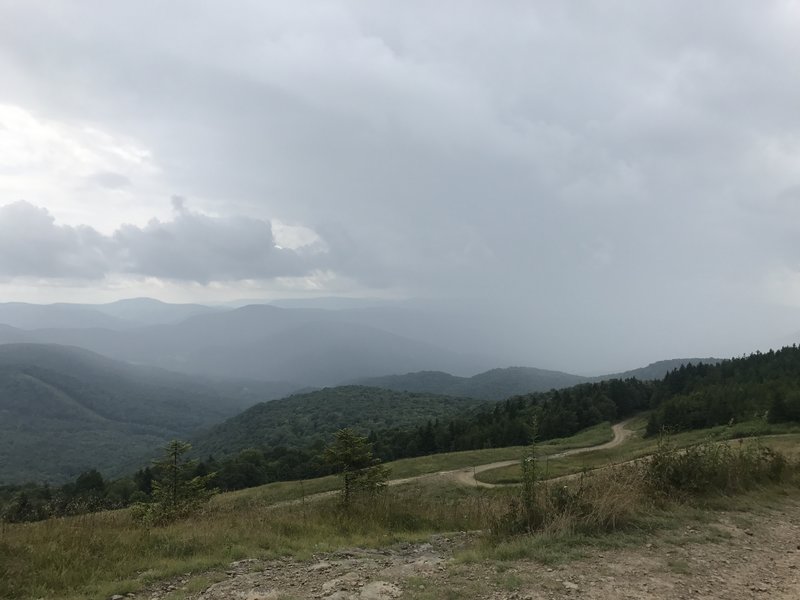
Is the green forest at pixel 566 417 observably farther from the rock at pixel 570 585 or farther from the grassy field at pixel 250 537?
the rock at pixel 570 585

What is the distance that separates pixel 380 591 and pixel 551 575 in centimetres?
188

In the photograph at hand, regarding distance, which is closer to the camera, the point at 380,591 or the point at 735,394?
the point at 380,591

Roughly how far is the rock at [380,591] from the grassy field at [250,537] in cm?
122

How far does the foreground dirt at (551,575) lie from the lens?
15.8ft

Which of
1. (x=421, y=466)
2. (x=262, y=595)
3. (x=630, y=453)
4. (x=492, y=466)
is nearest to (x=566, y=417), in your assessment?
(x=492, y=466)

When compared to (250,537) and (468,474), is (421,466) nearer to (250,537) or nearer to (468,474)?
(468,474)

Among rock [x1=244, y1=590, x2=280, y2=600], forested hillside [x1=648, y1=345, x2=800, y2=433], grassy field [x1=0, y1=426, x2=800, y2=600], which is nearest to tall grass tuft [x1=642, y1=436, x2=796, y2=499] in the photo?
grassy field [x1=0, y1=426, x2=800, y2=600]

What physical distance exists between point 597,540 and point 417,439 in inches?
2732

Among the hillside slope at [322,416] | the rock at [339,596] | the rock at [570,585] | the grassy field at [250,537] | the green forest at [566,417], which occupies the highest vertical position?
the rock at [570,585]

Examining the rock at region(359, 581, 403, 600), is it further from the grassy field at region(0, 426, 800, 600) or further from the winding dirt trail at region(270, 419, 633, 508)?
the winding dirt trail at region(270, 419, 633, 508)

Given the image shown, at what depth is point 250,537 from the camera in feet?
23.4

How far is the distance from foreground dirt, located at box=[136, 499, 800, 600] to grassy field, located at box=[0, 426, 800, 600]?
31 centimetres

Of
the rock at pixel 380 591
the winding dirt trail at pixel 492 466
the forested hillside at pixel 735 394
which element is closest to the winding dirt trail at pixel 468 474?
the winding dirt trail at pixel 492 466

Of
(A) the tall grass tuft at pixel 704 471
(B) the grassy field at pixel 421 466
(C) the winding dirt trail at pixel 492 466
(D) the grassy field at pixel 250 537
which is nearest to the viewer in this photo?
(D) the grassy field at pixel 250 537
